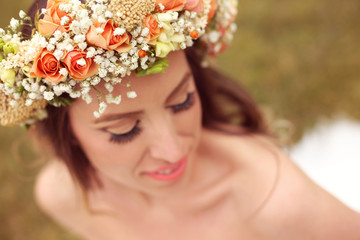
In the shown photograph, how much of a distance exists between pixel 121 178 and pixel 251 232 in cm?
95

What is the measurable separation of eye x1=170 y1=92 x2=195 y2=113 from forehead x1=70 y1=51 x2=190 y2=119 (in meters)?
0.14

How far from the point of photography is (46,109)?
2.01m

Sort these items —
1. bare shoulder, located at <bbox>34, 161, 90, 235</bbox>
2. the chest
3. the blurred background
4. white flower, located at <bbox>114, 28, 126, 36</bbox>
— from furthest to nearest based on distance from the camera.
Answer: the blurred background < bare shoulder, located at <bbox>34, 161, 90, 235</bbox> < the chest < white flower, located at <bbox>114, 28, 126, 36</bbox>

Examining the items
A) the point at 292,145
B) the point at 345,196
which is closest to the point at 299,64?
the point at 292,145

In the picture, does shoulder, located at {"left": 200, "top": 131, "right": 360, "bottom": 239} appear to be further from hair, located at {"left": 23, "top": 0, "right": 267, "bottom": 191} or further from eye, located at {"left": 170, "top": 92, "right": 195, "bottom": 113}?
eye, located at {"left": 170, "top": 92, "right": 195, "bottom": 113}

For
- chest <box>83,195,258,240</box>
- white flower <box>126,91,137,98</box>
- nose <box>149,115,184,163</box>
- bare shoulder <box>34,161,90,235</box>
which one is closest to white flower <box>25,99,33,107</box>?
white flower <box>126,91,137,98</box>

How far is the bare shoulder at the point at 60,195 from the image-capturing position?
3018mm

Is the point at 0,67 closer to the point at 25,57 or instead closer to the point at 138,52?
the point at 25,57

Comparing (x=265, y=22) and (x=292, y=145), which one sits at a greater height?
(x=265, y=22)

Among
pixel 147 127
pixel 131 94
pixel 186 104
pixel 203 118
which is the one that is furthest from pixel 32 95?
pixel 203 118

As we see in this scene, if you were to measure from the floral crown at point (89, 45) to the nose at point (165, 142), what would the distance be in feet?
0.84

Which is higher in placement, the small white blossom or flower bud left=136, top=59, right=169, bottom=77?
the small white blossom

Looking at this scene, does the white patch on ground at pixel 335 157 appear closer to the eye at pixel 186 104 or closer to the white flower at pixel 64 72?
the eye at pixel 186 104

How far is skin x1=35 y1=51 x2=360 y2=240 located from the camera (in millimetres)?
1930
